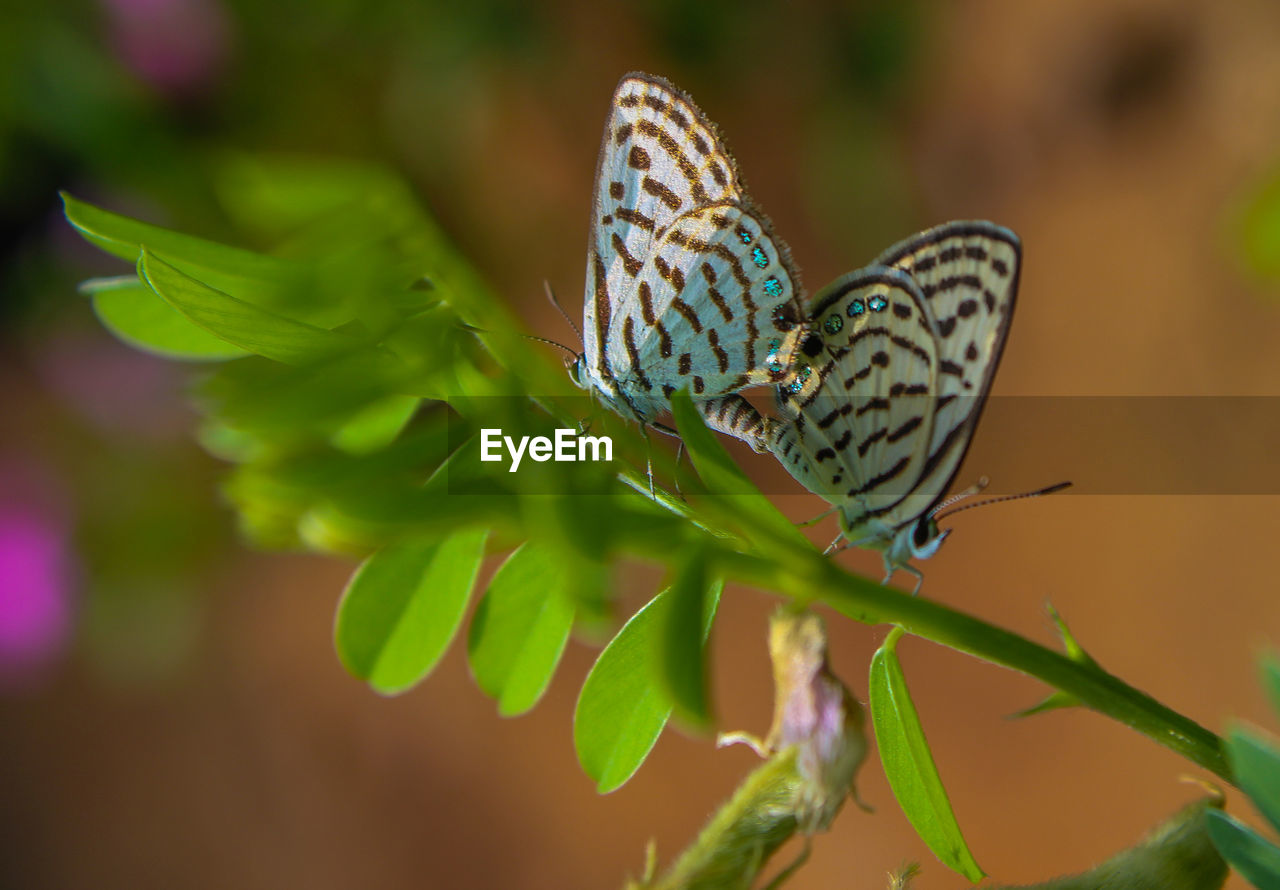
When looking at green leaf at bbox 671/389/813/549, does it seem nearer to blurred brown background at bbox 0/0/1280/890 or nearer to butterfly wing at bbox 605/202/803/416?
butterfly wing at bbox 605/202/803/416

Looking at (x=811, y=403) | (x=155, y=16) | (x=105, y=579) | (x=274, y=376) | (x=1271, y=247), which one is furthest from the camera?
(x=105, y=579)

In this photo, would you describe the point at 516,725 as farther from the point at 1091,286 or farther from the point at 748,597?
the point at 1091,286

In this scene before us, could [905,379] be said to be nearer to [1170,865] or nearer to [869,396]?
[869,396]

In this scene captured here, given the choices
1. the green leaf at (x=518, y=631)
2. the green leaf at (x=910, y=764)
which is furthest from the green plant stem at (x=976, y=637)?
the green leaf at (x=518, y=631)

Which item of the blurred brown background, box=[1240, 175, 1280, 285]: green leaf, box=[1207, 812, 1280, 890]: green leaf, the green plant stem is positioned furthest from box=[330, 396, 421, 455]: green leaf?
the blurred brown background

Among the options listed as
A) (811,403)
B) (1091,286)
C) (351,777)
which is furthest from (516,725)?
(811,403)
